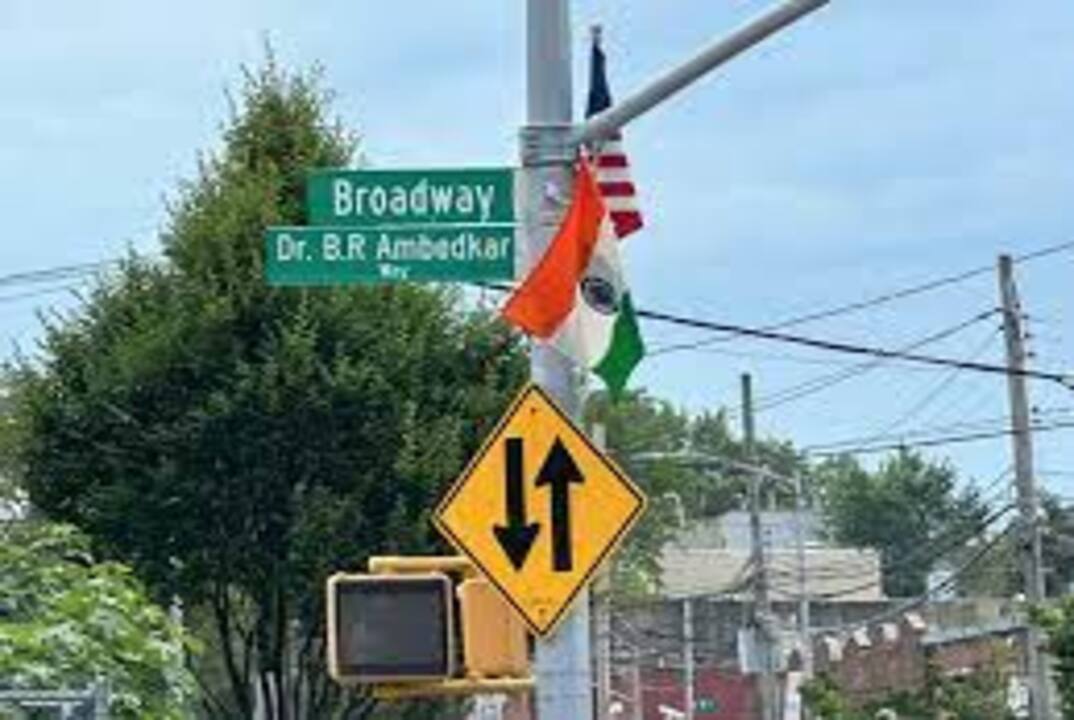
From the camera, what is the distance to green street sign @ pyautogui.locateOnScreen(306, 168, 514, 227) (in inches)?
482

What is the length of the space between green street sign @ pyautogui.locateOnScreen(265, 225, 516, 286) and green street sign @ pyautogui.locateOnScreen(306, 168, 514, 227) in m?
0.06

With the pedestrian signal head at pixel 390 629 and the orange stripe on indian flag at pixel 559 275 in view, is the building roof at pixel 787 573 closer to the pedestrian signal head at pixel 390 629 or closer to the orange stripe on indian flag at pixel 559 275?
the orange stripe on indian flag at pixel 559 275

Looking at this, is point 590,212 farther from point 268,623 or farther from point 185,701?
point 268,623

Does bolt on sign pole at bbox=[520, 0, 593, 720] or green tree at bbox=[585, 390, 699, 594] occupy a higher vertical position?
green tree at bbox=[585, 390, 699, 594]

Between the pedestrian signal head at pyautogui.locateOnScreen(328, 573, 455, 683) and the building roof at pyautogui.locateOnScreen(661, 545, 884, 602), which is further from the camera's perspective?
the building roof at pyautogui.locateOnScreen(661, 545, 884, 602)

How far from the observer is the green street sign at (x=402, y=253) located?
12172 mm

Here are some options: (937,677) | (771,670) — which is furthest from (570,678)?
(937,677)

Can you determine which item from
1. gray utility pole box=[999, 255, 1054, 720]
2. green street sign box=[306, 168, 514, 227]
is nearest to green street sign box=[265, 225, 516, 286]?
green street sign box=[306, 168, 514, 227]

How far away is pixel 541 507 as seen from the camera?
37.6 feet

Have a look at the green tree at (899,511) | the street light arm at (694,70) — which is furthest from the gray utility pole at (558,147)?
the green tree at (899,511)

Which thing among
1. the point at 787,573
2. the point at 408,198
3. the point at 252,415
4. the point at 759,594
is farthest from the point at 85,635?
the point at 787,573

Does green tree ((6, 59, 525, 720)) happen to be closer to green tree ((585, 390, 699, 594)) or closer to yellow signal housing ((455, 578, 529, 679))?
yellow signal housing ((455, 578, 529, 679))

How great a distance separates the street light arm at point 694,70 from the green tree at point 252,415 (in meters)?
8.21

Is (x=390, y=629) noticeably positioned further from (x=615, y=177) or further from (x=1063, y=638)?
(x=1063, y=638)
